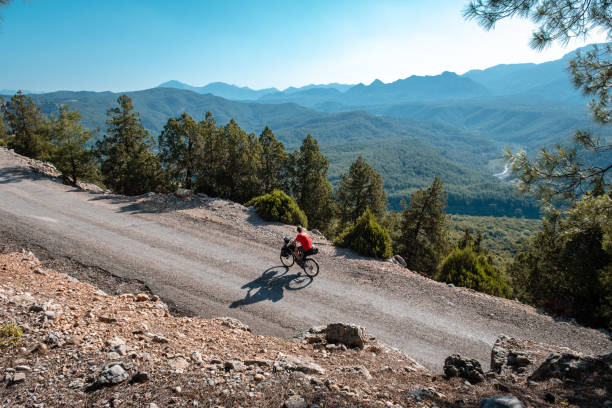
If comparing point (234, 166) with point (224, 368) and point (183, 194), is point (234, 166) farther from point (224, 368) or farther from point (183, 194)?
point (224, 368)

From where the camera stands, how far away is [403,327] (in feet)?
29.9

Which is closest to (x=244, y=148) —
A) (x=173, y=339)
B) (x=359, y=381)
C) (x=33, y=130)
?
(x=173, y=339)

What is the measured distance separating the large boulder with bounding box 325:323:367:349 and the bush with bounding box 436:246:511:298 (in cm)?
742

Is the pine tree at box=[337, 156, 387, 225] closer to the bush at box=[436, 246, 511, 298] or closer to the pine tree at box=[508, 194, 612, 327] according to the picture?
the bush at box=[436, 246, 511, 298]

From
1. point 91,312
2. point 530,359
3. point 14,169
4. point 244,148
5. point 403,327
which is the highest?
point 244,148

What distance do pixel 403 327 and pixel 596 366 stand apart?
4.41m

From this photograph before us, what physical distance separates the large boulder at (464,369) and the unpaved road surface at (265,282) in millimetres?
1772

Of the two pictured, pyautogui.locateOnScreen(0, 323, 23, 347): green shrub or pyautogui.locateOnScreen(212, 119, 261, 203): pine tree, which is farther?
pyautogui.locateOnScreen(212, 119, 261, 203): pine tree

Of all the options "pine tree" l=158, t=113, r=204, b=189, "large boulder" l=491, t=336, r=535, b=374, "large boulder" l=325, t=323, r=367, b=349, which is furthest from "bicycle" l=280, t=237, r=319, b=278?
"pine tree" l=158, t=113, r=204, b=189

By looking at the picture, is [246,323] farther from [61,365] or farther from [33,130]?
[33,130]

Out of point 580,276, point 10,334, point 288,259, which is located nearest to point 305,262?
point 288,259

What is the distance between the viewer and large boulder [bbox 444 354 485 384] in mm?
5531

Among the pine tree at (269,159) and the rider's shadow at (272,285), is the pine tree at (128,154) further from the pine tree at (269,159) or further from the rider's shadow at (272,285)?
the rider's shadow at (272,285)

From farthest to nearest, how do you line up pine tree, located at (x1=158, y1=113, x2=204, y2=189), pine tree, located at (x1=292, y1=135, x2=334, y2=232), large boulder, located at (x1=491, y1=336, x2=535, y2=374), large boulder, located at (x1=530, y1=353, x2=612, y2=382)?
pine tree, located at (x1=292, y1=135, x2=334, y2=232), pine tree, located at (x1=158, y1=113, x2=204, y2=189), large boulder, located at (x1=491, y1=336, x2=535, y2=374), large boulder, located at (x1=530, y1=353, x2=612, y2=382)
